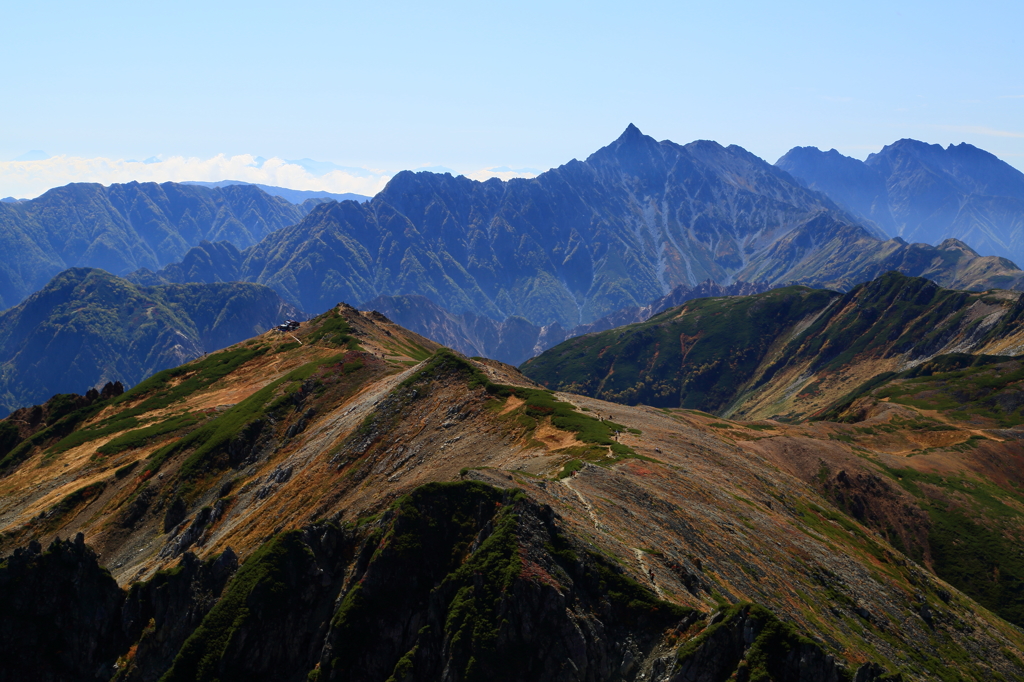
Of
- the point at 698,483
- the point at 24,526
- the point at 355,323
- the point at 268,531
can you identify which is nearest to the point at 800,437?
the point at 698,483

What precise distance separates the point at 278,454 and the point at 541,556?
67405 millimetres

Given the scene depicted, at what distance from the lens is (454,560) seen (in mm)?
49500

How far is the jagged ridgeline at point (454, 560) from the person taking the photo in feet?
138

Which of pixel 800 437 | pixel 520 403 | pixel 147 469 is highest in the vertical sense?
pixel 520 403

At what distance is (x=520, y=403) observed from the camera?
8994 centimetres

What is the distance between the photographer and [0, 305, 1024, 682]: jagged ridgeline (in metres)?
41.9

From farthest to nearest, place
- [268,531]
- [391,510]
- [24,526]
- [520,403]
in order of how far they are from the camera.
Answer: [24,526] < [520,403] < [268,531] < [391,510]

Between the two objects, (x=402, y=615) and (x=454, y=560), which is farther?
(x=454, y=560)

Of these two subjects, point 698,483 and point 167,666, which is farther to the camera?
point 698,483

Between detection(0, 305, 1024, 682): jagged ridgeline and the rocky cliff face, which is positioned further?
detection(0, 305, 1024, 682): jagged ridgeline

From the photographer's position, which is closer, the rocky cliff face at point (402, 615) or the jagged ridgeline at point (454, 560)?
the rocky cliff face at point (402, 615)

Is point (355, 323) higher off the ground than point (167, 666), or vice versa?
point (355, 323)

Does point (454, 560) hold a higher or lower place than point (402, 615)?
higher

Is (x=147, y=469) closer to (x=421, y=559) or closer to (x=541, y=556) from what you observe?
(x=421, y=559)
